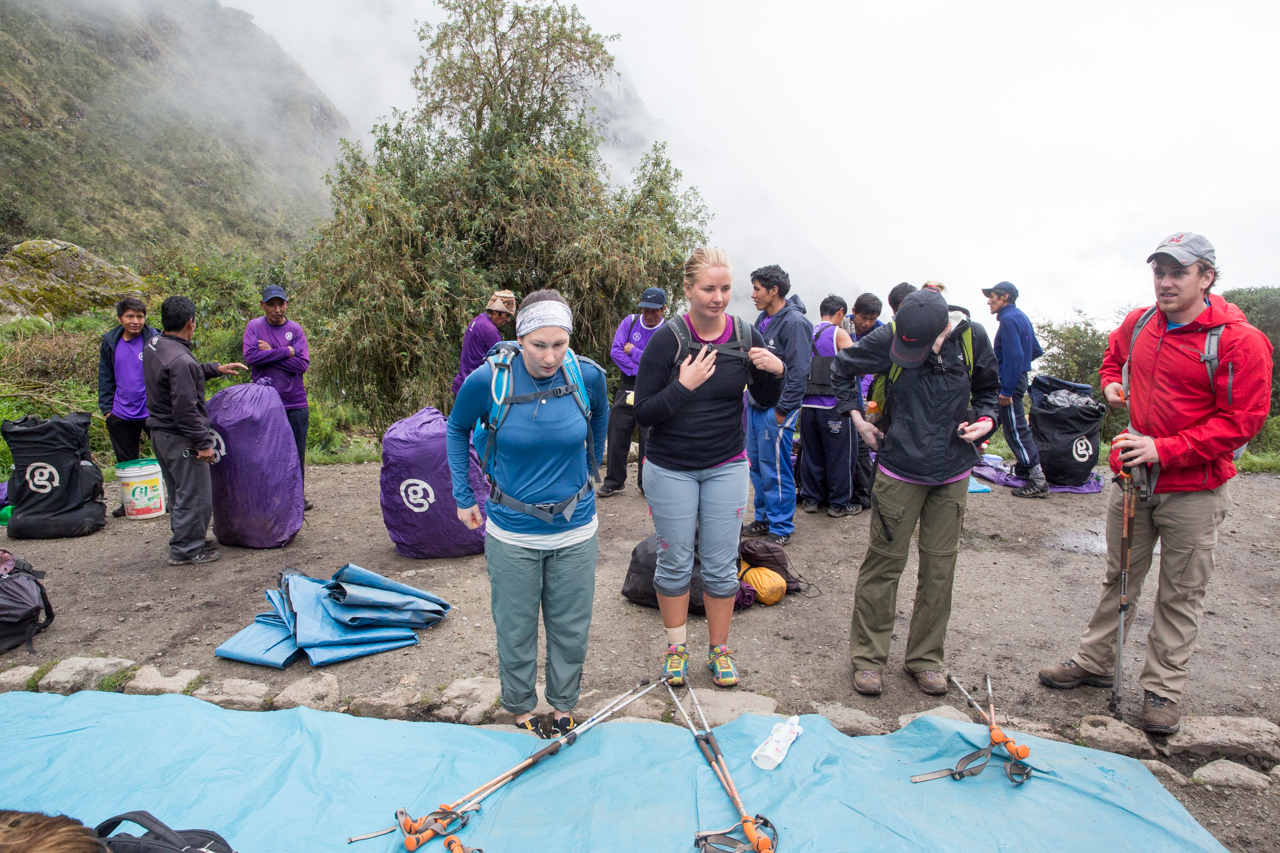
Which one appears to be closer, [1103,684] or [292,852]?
[292,852]

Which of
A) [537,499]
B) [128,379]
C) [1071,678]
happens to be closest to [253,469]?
[128,379]

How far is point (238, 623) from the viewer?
12.7 feet

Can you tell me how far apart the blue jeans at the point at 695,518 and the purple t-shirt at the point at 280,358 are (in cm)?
391

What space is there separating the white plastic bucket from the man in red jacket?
684 centimetres

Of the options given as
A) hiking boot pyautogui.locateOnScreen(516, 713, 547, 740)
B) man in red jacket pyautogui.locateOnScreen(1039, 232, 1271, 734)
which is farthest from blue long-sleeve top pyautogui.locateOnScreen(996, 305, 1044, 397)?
hiking boot pyautogui.locateOnScreen(516, 713, 547, 740)

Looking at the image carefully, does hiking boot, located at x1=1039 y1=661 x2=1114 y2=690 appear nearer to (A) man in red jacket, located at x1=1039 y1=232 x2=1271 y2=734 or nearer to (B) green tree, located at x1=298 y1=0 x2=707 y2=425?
(A) man in red jacket, located at x1=1039 y1=232 x2=1271 y2=734

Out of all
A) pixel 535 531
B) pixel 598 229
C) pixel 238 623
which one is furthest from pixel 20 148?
pixel 535 531

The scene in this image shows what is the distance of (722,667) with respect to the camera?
3139 mm

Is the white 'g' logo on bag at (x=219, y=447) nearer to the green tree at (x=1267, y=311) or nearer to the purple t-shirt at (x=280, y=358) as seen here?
the purple t-shirt at (x=280, y=358)

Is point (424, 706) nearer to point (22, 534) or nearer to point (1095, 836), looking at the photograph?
point (1095, 836)

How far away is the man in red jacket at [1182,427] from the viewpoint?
8.46 ft

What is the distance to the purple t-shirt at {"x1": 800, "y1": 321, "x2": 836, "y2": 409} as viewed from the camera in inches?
220

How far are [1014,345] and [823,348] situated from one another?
1.95m

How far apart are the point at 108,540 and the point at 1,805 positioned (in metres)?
3.60
